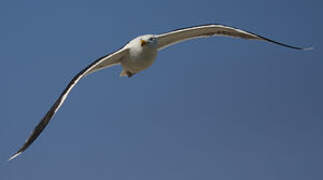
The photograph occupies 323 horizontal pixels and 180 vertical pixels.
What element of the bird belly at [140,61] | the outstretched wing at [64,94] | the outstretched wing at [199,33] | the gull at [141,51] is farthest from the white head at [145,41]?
the outstretched wing at [199,33]

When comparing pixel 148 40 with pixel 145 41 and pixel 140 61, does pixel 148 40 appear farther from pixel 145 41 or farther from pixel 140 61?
pixel 140 61

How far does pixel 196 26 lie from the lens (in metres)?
16.9

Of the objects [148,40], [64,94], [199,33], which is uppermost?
[148,40]

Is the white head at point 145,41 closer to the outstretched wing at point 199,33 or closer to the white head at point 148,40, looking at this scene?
the white head at point 148,40

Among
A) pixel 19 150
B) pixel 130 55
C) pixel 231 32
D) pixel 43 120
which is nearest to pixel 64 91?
pixel 43 120

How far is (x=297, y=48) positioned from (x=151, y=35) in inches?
176

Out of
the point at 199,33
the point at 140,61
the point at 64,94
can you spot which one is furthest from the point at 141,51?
the point at 64,94

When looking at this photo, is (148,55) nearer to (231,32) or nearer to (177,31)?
(177,31)

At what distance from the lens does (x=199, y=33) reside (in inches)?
687

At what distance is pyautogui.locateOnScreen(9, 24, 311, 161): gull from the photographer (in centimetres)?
1342

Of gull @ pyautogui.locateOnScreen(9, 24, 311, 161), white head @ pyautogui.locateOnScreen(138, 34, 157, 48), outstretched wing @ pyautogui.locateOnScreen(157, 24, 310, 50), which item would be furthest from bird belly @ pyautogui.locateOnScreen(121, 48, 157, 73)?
outstretched wing @ pyautogui.locateOnScreen(157, 24, 310, 50)

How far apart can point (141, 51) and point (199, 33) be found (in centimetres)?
248

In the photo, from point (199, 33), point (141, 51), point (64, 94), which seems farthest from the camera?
point (199, 33)

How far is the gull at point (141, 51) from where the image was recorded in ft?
44.0
